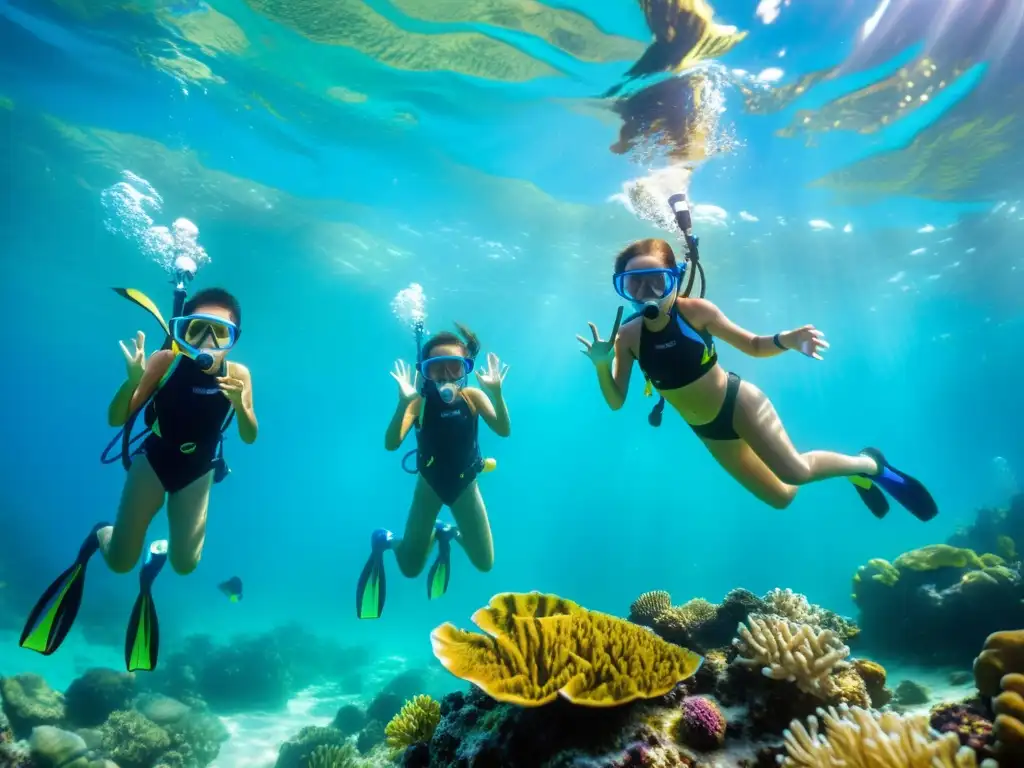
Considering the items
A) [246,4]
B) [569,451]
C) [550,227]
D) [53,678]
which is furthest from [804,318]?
[569,451]

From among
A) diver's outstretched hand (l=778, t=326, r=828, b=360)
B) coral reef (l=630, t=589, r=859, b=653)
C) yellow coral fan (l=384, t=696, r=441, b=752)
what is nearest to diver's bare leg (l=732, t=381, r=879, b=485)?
diver's outstretched hand (l=778, t=326, r=828, b=360)

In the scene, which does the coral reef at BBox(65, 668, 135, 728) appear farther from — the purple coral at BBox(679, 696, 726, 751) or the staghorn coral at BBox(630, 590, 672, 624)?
the purple coral at BBox(679, 696, 726, 751)

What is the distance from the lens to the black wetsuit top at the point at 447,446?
282 inches

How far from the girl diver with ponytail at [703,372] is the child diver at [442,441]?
6.31 ft

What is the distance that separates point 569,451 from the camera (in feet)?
358

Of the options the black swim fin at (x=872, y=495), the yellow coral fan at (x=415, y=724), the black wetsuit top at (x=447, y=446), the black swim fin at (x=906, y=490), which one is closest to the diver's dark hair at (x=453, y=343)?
the black wetsuit top at (x=447, y=446)

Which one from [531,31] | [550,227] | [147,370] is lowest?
[147,370]

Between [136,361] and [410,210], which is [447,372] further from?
[410,210]

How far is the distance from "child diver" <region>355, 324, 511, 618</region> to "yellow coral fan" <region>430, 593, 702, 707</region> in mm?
3566

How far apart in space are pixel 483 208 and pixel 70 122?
14.4m

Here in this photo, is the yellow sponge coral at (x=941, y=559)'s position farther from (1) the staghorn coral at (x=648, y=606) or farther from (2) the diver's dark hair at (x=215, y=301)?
(2) the diver's dark hair at (x=215, y=301)

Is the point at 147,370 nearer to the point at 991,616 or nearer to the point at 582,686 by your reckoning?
the point at 582,686

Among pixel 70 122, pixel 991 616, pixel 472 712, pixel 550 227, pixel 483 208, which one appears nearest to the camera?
pixel 472 712

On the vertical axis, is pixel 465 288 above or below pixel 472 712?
above
